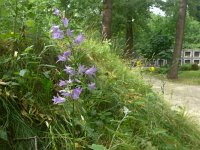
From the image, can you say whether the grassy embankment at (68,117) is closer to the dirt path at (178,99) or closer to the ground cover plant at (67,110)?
the ground cover plant at (67,110)

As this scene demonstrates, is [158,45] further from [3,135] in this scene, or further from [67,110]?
[3,135]

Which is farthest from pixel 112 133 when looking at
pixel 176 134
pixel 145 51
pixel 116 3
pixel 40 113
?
pixel 145 51

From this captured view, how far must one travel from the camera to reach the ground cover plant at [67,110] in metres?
1.95

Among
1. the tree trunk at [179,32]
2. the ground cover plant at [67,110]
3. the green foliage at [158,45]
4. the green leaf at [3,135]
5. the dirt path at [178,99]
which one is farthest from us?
the green foliage at [158,45]

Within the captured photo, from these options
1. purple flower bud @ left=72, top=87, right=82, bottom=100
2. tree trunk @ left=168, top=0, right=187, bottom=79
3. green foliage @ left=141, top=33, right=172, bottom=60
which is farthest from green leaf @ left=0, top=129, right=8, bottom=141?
green foliage @ left=141, top=33, right=172, bottom=60

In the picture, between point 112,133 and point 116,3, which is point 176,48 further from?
point 112,133

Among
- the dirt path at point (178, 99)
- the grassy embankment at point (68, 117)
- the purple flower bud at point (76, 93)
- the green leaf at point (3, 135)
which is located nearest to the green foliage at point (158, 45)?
the dirt path at point (178, 99)

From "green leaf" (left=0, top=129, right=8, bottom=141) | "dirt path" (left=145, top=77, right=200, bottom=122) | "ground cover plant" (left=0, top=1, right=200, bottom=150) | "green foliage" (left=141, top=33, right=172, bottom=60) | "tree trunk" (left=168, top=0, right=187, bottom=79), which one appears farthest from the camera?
"green foliage" (left=141, top=33, right=172, bottom=60)

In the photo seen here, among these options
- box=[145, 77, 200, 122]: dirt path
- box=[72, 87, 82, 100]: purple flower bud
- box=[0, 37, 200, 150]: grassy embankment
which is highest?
box=[72, 87, 82, 100]: purple flower bud

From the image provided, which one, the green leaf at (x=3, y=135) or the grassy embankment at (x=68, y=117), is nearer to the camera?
the green leaf at (x=3, y=135)

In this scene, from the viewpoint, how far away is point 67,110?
211cm

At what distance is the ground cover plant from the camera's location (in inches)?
76.8

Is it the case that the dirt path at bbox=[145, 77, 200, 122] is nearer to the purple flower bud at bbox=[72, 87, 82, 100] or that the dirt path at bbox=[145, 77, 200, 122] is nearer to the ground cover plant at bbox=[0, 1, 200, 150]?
the ground cover plant at bbox=[0, 1, 200, 150]

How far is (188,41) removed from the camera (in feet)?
127
